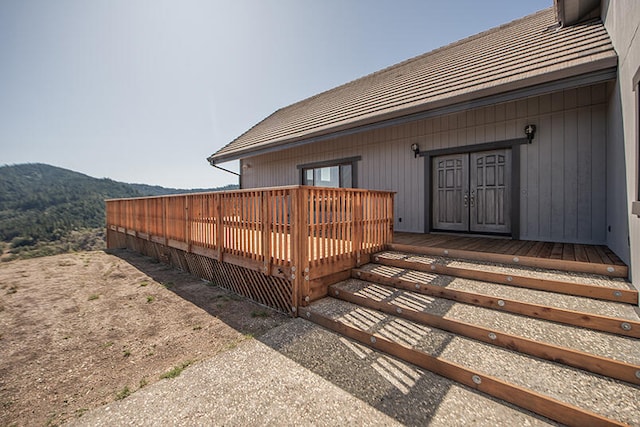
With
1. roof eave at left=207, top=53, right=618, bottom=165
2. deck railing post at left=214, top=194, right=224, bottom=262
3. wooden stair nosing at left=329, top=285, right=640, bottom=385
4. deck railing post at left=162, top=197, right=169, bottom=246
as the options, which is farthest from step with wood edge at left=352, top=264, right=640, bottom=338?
deck railing post at left=162, top=197, right=169, bottom=246

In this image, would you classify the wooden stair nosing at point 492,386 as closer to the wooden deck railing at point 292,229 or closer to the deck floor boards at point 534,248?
the wooden deck railing at point 292,229

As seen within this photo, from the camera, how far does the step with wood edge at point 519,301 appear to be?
7.78 ft

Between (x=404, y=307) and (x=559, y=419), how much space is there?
5.00ft

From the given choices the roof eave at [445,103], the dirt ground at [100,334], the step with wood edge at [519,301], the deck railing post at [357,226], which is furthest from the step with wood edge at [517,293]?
the roof eave at [445,103]

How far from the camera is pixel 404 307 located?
3.11 metres

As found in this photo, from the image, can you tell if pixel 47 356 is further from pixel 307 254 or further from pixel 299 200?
pixel 299 200

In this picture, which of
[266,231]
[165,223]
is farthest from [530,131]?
[165,223]

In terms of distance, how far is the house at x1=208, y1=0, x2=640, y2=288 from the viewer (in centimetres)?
357

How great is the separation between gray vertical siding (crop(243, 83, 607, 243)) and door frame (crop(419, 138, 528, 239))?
7 cm

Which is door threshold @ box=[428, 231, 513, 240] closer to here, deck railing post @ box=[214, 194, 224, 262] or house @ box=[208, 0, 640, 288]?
house @ box=[208, 0, 640, 288]

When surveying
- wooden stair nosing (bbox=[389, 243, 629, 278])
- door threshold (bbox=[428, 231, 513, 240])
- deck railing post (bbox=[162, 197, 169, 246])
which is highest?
deck railing post (bbox=[162, 197, 169, 246])

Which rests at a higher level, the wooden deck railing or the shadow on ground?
the wooden deck railing

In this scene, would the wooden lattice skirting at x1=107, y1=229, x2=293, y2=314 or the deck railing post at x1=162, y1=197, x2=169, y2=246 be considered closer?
the wooden lattice skirting at x1=107, y1=229, x2=293, y2=314

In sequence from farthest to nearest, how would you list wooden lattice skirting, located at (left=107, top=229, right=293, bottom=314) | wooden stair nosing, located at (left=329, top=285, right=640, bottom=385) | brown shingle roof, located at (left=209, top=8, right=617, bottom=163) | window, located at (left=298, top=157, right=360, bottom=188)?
window, located at (left=298, top=157, right=360, bottom=188)
brown shingle roof, located at (left=209, top=8, right=617, bottom=163)
wooden lattice skirting, located at (left=107, top=229, right=293, bottom=314)
wooden stair nosing, located at (left=329, top=285, right=640, bottom=385)
